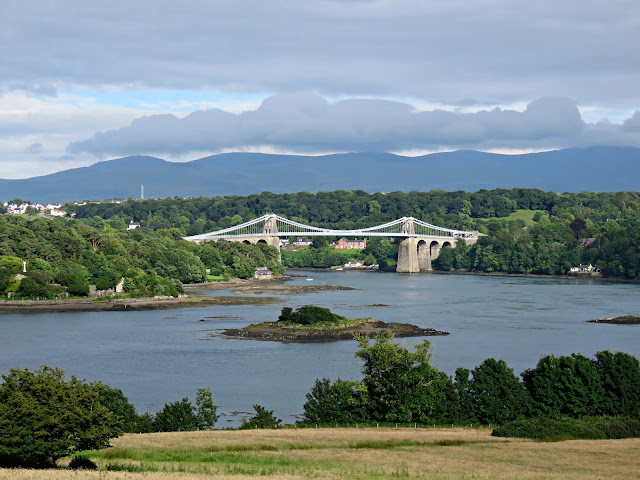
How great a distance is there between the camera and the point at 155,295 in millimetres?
63312

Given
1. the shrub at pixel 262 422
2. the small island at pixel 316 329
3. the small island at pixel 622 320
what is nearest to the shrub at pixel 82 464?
the shrub at pixel 262 422

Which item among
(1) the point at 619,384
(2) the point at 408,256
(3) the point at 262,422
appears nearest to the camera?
(3) the point at 262,422

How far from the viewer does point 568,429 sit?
2123 cm

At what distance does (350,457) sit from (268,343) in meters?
24.6

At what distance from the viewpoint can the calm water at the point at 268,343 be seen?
31.1 metres

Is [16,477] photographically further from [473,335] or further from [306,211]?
[306,211]

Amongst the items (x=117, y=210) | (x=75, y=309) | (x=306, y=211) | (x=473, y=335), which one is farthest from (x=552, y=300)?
(x=117, y=210)

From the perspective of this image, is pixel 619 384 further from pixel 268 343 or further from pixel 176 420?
pixel 268 343

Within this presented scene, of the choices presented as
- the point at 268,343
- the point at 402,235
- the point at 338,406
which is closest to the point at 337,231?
the point at 402,235

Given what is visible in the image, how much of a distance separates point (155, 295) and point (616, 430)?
1787 inches

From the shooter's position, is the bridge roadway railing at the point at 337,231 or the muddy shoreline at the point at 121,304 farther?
the bridge roadway railing at the point at 337,231

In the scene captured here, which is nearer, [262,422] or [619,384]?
[262,422]

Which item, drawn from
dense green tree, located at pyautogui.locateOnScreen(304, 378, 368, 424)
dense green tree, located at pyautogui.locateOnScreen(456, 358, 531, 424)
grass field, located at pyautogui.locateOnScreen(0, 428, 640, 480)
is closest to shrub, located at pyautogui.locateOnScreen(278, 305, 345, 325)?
dense green tree, located at pyautogui.locateOnScreen(304, 378, 368, 424)

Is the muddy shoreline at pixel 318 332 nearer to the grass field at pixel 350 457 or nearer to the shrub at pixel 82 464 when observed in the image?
the grass field at pixel 350 457
